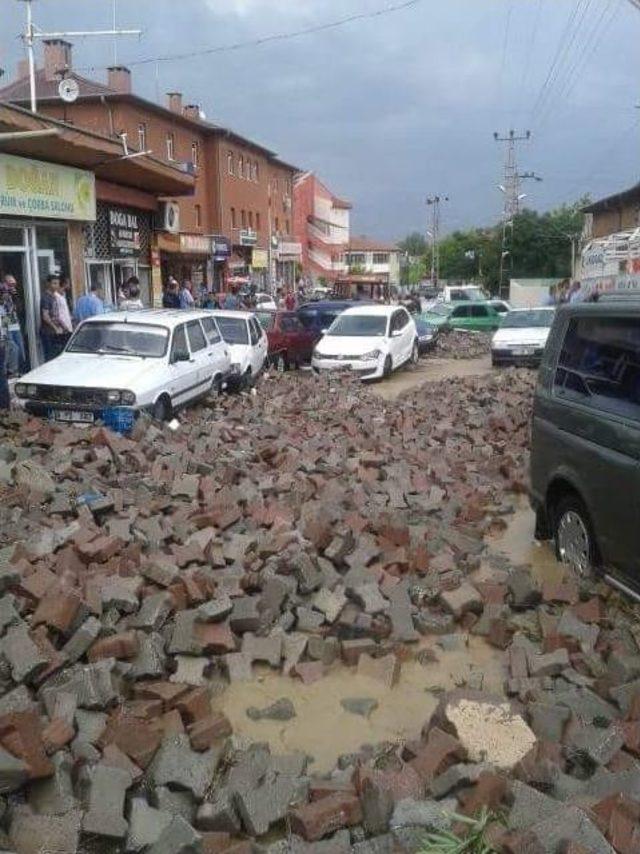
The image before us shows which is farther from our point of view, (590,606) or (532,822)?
(590,606)

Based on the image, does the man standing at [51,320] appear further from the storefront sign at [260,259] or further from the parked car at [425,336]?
the storefront sign at [260,259]

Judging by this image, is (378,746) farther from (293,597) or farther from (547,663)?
(293,597)

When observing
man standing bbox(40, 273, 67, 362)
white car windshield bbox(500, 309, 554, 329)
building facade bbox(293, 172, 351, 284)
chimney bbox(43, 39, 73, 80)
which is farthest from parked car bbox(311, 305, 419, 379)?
building facade bbox(293, 172, 351, 284)

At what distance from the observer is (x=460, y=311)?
33.7 metres

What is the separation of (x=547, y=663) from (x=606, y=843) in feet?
5.36

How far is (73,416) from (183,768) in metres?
7.89

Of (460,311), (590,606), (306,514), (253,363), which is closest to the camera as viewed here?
(590,606)

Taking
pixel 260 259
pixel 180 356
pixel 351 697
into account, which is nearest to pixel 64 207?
pixel 180 356

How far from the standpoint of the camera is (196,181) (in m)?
41.7

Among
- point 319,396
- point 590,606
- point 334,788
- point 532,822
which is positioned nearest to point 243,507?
point 590,606

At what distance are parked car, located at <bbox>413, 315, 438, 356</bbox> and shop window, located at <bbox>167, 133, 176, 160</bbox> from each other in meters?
19.9

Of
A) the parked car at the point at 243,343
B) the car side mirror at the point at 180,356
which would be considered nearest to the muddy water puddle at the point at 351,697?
the car side mirror at the point at 180,356

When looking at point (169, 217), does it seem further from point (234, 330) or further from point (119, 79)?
point (119, 79)

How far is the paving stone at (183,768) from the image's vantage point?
368 centimetres
